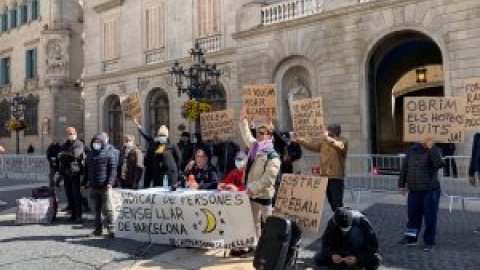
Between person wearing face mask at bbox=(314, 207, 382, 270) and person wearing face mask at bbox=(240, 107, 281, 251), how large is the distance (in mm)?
1056

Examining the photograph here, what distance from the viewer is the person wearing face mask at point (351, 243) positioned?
6.02 m

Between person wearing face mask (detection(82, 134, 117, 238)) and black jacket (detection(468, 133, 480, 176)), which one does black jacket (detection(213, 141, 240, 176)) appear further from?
black jacket (detection(468, 133, 480, 176))

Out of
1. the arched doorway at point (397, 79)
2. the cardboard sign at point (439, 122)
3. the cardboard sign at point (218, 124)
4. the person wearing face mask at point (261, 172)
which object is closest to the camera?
the person wearing face mask at point (261, 172)

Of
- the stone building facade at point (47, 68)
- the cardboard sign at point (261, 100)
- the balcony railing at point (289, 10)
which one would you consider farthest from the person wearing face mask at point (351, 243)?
the stone building facade at point (47, 68)

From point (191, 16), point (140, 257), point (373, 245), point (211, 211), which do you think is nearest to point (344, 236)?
point (373, 245)

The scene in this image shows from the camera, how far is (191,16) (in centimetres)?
2405

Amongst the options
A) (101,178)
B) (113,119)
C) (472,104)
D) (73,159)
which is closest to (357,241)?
(472,104)

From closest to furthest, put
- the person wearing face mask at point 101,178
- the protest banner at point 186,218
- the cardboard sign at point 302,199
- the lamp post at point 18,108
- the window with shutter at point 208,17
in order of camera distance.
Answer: the cardboard sign at point 302,199 → the protest banner at point 186,218 → the person wearing face mask at point 101,178 → the window with shutter at point 208,17 → the lamp post at point 18,108

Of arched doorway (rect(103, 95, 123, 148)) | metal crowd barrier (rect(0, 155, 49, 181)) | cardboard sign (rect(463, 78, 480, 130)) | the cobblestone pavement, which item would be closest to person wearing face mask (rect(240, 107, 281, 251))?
the cobblestone pavement

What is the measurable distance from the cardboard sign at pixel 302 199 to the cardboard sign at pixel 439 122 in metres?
2.12

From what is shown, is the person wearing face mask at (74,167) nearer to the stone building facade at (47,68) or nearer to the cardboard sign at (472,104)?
the cardboard sign at (472,104)

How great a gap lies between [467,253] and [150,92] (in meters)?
20.9

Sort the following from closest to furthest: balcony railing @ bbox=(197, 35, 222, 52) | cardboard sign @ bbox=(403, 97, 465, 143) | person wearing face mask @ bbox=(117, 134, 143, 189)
→ 1. cardboard sign @ bbox=(403, 97, 465, 143)
2. person wearing face mask @ bbox=(117, 134, 143, 189)
3. balcony railing @ bbox=(197, 35, 222, 52)

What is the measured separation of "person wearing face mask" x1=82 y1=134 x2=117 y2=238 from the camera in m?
8.78
